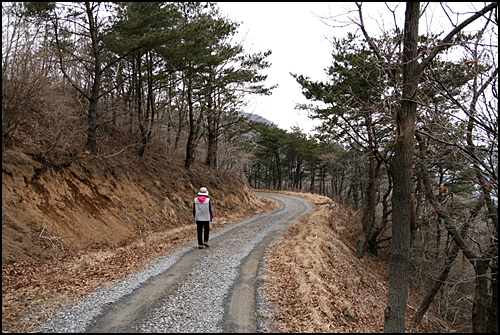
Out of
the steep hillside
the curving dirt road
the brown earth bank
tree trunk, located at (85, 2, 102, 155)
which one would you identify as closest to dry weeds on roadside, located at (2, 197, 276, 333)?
the brown earth bank

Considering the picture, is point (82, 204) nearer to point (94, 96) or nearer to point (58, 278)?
point (58, 278)

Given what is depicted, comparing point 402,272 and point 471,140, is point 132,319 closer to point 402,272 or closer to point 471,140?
point 402,272

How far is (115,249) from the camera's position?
9.81 meters

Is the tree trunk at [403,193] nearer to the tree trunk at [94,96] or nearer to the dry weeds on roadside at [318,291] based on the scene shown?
the dry weeds on roadside at [318,291]

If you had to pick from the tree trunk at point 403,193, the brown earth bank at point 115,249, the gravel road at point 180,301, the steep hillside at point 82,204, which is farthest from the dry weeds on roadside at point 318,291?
the steep hillside at point 82,204

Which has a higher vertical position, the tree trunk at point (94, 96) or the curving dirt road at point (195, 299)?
the tree trunk at point (94, 96)

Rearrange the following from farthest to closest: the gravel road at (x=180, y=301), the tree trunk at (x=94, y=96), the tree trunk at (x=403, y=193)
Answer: the tree trunk at (x=94, y=96), the tree trunk at (x=403, y=193), the gravel road at (x=180, y=301)

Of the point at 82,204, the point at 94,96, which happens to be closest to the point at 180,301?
the point at 82,204

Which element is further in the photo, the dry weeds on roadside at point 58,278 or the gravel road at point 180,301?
the dry weeds on roadside at point 58,278

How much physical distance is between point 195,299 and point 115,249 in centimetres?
477

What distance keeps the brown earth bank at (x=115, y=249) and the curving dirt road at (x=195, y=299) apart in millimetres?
483

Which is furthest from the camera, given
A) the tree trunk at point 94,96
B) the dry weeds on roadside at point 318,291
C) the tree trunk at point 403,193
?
the tree trunk at point 94,96

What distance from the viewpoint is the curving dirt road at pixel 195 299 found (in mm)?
5051

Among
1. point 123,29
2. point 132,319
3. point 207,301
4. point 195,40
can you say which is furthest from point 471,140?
point 123,29
